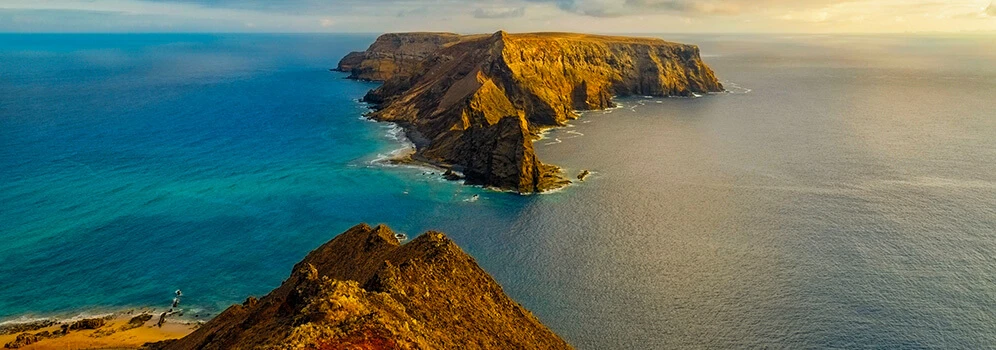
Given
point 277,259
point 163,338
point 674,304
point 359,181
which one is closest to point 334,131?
point 359,181

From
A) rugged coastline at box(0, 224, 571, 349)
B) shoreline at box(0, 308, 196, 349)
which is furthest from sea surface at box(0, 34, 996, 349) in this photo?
rugged coastline at box(0, 224, 571, 349)

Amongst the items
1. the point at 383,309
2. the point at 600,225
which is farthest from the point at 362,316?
the point at 600,225

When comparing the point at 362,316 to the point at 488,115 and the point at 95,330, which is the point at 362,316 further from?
the point at 488,115

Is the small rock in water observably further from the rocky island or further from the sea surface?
the rocky island

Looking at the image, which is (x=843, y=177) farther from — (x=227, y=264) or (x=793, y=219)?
(x=227, y=264)

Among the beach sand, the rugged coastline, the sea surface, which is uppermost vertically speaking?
the rugged coastline

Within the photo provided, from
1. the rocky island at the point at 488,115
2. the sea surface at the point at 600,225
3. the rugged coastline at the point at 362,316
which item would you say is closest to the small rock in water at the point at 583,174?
the sea surface at the point at 600,225

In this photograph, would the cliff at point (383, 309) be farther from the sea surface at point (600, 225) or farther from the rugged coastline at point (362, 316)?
the sea surface at point (600, 225)
